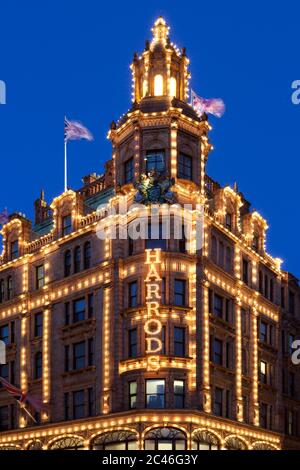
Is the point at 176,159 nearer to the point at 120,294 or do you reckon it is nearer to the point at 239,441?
the point at 120,294

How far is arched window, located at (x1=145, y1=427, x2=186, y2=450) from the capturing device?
61406 millimetres

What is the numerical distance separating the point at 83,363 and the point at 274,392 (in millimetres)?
17942

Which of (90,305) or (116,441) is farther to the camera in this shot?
(90,305)

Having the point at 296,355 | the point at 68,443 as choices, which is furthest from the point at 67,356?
the point at 296,355

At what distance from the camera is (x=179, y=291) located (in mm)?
65562

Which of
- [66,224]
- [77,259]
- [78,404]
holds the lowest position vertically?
[78,404]

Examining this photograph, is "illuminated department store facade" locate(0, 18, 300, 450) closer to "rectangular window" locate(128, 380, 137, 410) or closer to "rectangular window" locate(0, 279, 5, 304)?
"rectangular window" locate(128, 380, 137, 410)

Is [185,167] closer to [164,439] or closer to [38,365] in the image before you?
[38,365]

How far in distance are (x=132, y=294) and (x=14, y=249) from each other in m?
18.1

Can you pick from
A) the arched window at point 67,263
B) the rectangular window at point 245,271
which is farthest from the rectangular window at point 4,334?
the rectangular window at point 245,271

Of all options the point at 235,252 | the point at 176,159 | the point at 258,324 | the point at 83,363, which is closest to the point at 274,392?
the point at 258,324

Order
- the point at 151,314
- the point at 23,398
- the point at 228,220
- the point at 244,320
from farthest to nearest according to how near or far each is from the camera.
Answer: the point at 228,220
the point at 244,320
the point at 23,398
the point at 151,314

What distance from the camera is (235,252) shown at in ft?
242

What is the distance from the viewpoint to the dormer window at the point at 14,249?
79.8 meters
